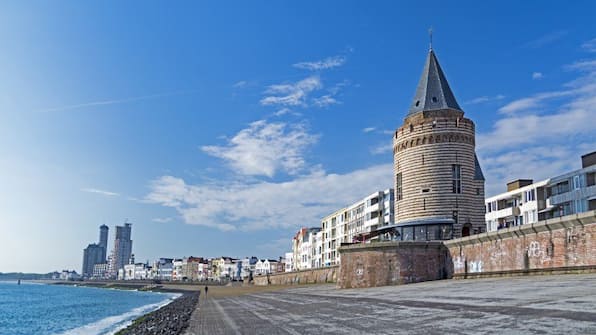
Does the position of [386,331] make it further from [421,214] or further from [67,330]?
[67,330]

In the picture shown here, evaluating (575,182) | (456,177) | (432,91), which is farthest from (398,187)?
(575,182)

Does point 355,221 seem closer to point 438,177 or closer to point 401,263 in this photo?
point 438,177

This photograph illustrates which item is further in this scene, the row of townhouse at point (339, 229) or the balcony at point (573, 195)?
the row of townhouse at point (339, 229)

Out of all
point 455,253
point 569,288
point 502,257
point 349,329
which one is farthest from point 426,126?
point 349,329

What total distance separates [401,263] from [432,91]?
816 inches

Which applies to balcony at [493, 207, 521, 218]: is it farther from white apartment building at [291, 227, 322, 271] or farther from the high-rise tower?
white apartment building at [291, 227, 322, 271]

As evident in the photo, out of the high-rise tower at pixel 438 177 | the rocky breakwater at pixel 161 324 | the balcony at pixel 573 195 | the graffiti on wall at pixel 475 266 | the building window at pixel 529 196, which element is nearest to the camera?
the rocky breakwater at pixel 161 324

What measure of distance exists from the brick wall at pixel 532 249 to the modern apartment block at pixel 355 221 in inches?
1417

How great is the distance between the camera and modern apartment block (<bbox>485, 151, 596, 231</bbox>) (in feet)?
185

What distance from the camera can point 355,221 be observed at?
101 meters

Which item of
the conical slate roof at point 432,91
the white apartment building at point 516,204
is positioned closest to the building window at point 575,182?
the white apartment building at point 516,204

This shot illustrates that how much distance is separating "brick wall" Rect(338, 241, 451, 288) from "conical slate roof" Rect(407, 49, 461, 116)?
16406 mm

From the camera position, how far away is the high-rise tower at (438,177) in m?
48.4

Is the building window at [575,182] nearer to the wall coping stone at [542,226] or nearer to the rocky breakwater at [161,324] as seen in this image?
the wall coping stone at [542,226]
